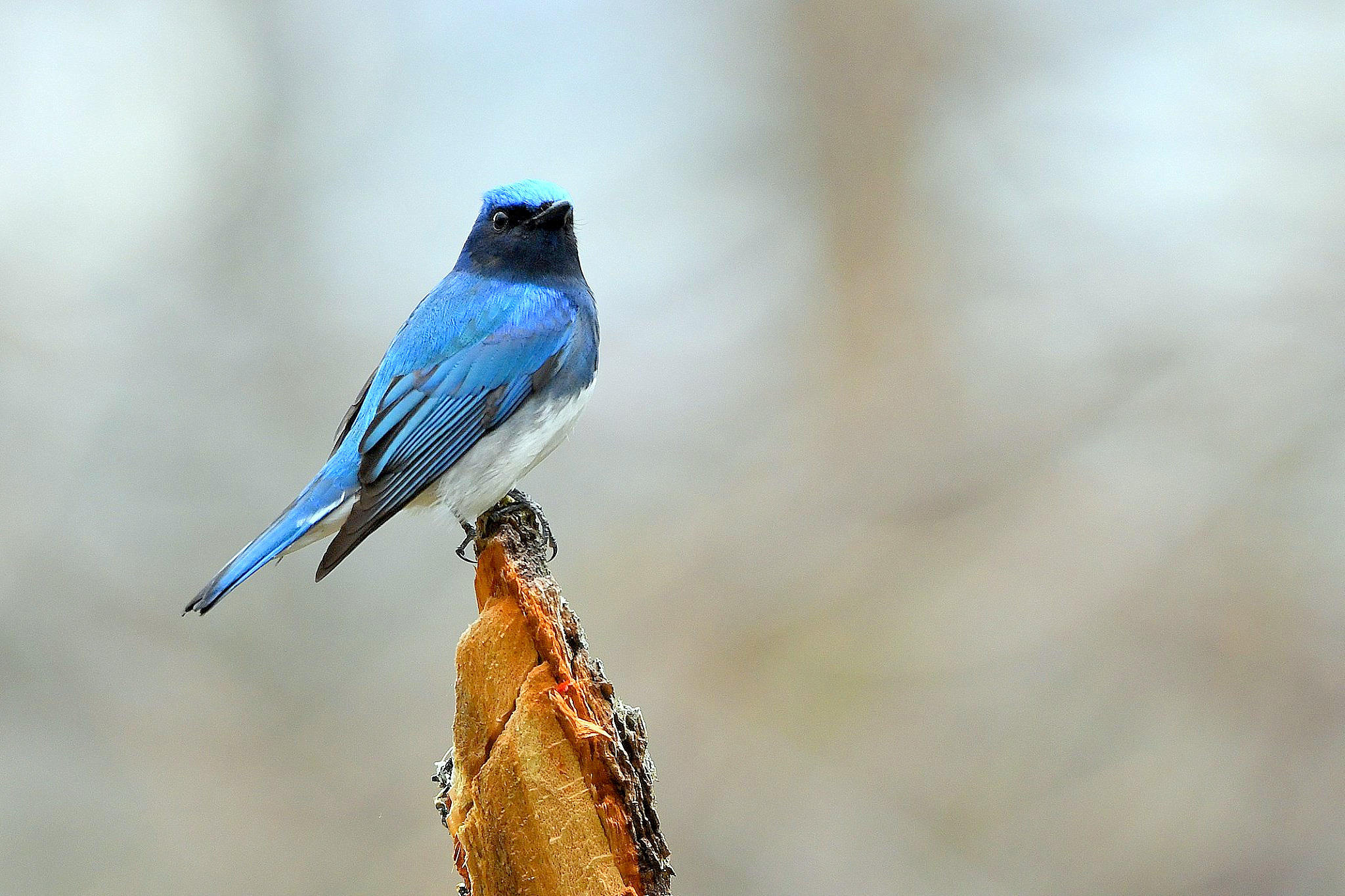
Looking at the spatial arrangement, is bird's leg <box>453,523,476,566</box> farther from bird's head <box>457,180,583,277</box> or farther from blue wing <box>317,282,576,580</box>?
bird's head <box>457,180,583,277</box>

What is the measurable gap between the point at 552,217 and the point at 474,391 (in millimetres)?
737

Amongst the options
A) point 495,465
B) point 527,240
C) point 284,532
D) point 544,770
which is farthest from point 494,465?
point 544,770

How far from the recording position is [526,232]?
14.0ft

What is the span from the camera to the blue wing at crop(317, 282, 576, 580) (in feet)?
12.2

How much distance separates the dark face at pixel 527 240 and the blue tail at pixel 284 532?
40.9 inches

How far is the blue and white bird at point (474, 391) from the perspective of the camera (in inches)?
145

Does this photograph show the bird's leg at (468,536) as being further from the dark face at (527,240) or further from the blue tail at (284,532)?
the dark face at (527,240)

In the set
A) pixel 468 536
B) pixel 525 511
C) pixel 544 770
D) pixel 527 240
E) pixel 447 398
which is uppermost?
pixel 527 240

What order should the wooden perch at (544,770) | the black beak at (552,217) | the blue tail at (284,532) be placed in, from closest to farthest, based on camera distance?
the wooden perch at (544,770) → the blue tail at (284,532) → the black beak at (552,217)

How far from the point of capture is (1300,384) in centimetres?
587

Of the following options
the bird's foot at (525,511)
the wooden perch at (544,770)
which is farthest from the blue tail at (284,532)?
the wooden perch at (544,770)

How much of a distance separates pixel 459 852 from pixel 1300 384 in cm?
490

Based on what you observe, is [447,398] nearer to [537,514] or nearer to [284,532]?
[537,514]

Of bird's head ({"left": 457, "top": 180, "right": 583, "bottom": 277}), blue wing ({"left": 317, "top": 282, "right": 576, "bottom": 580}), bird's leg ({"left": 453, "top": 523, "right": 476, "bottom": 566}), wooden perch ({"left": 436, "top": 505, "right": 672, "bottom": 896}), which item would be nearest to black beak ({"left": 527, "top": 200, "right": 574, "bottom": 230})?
bird's head ({"left": 457, "top": 180, "right": 583, "bottom": 277})
